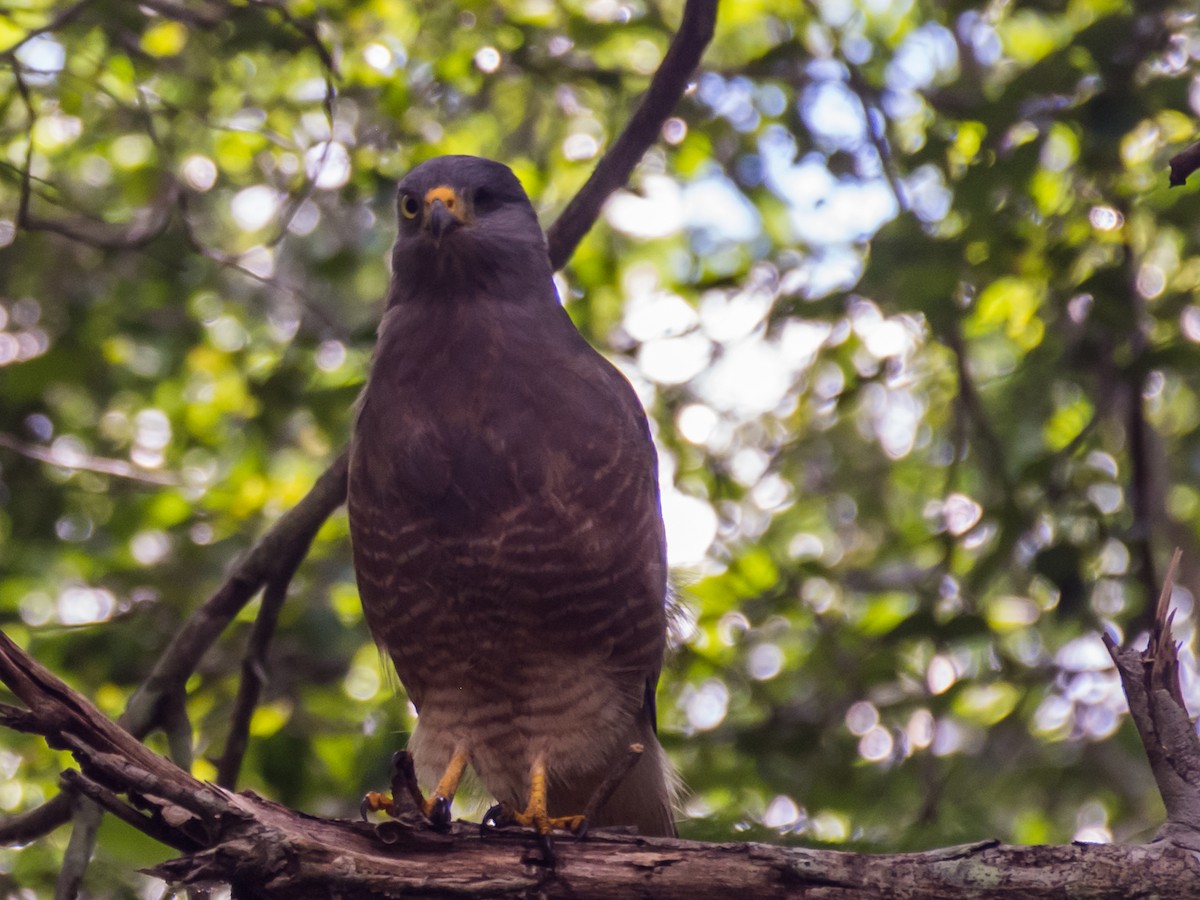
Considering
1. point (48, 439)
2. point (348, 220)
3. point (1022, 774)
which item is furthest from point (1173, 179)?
point (348, 220)

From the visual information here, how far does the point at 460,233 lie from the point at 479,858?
2.03 meters

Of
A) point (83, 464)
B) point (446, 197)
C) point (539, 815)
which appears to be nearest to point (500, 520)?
point (539, 815)

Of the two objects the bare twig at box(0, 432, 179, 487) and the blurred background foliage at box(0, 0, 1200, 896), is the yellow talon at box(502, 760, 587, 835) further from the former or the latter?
the bare twig at box(0, 432, 179, 487)

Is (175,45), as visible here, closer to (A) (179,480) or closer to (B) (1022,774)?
(A) (179,480)

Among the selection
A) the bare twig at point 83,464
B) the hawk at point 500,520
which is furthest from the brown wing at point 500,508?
the bare twig at point 83,464

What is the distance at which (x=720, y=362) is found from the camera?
A: 254 inches

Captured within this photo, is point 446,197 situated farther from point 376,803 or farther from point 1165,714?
point 1165,714

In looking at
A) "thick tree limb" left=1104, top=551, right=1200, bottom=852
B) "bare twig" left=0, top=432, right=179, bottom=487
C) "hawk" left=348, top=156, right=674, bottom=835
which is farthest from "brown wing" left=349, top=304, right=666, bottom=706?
"bare twig" left=0, top=432, right=179, bottom=487

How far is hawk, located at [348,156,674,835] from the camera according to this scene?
3.64m

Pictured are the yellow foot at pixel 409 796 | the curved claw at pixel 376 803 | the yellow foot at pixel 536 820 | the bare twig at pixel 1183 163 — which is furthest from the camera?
the curved claw at pixel 376 803

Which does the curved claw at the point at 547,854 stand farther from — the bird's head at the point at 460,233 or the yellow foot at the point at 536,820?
the bird's head at the point at 460,233

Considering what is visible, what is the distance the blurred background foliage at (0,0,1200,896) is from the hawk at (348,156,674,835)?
2.13ft

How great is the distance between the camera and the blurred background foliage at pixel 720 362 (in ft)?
15.8

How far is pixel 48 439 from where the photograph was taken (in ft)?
19.4
